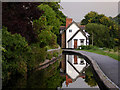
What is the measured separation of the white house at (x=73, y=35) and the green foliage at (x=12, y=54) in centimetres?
3856

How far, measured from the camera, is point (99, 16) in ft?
198

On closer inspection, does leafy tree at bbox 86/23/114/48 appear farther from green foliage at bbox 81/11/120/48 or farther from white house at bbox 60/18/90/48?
white house at bbox 60/18/90/48

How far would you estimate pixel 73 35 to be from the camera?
5088 cm

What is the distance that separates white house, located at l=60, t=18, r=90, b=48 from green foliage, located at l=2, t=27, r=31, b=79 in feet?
127

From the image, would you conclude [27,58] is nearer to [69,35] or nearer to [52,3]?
[52,3]

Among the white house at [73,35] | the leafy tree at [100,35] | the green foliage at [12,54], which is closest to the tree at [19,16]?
the green foliage at [12,54]

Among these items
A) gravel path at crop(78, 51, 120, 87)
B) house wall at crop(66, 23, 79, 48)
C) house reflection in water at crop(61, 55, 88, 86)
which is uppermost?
house wall at crop(66, 23, 79, 48)

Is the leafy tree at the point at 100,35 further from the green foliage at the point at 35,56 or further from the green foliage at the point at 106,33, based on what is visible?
the green foliage at the point at 35,56

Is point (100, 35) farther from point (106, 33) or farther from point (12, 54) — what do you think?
point (12, 54)

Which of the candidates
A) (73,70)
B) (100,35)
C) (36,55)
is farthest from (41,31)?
(100,35)

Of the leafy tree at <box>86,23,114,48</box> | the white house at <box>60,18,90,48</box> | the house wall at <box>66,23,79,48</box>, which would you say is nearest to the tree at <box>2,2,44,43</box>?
the leafy tree at <box>86,23,114,48</box>

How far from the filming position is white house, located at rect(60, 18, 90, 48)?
50094 millimetres

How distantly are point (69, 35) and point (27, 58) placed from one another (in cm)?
3989

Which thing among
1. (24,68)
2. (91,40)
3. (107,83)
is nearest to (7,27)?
(24,68)
